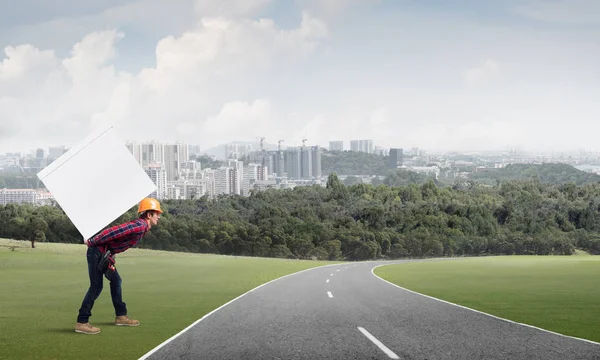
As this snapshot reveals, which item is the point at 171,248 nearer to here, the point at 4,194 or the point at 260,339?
the point at 260,339

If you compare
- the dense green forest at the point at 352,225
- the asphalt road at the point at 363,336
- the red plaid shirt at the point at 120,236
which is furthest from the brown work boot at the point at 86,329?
the dense green forest at the point at 352,225

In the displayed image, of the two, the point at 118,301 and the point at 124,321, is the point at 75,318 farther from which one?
the point at 118,301

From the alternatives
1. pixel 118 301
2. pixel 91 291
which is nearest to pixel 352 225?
pixel 118 301

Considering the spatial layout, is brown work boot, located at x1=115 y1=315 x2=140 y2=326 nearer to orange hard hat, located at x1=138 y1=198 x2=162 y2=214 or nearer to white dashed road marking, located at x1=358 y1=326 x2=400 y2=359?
orange hard hat, located at x1=138 y1=198 x2=162 y2=214

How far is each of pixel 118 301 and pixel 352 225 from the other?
110 m

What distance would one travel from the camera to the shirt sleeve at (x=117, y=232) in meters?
13.5

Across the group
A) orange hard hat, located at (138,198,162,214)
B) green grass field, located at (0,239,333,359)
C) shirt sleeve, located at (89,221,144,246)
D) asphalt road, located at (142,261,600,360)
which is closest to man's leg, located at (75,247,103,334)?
green grass field, located at (0,239,333,359)

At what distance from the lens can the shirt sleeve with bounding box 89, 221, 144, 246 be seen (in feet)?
→ 44.3

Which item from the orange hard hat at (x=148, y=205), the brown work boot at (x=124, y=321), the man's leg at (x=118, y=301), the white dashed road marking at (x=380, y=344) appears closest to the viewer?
the white dashed road marking at (x=380, y=344)

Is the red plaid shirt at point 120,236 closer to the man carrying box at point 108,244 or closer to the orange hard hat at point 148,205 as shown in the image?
the man carrying box at point 108,244

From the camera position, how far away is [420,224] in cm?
12769

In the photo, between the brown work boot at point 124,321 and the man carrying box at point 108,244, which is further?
the brown work boot at point 124,321

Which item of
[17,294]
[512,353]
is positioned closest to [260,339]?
[512,353]

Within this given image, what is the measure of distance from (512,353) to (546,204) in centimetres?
15281
